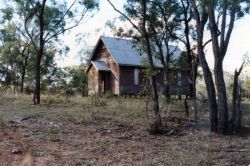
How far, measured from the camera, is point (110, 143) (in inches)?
453

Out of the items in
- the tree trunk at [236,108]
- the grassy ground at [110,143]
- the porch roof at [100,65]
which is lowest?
the grassy ground at [110,143]

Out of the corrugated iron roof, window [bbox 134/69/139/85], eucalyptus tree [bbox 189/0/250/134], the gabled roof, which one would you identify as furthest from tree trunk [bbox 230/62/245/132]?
window [bbox 134/69/139/85]

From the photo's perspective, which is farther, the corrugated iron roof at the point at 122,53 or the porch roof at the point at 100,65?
the porch roof at the point at 100,65

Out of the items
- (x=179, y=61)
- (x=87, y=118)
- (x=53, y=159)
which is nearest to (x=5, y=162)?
(x=53, y=159)

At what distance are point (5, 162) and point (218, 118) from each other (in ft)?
22.6

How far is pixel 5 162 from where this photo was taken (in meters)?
9.30

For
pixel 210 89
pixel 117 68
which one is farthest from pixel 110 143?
pixel 117 68

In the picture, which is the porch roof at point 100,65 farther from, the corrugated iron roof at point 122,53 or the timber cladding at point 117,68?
the corrugated iron roof at point 122,53

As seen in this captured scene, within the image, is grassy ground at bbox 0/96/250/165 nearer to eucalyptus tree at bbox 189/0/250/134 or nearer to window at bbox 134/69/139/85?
eucalyptus tree at bbox 189/0/250/134

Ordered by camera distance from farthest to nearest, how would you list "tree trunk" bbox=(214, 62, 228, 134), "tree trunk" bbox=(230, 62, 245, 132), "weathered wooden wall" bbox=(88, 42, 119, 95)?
"weathered wooden wall" bbox=(88, 42, 119, 95), "tree trunk" bbox=(230, 62, 245, 132), "tree trunk" bbox=(214, 62, 228, 134)

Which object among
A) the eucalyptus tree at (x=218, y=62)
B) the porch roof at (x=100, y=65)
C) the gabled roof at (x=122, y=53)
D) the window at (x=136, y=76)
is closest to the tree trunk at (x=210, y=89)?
the eucalyptus tree at (x=218, y=62)

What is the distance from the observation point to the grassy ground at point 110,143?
31.1 feet

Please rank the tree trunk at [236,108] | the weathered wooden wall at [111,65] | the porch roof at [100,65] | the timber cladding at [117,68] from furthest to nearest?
the porch roof at [100,65], the weathered wooden wall at [111,65], the timber cladding at [117,68], the tree trunk at [236,108]

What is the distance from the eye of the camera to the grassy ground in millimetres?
9492
